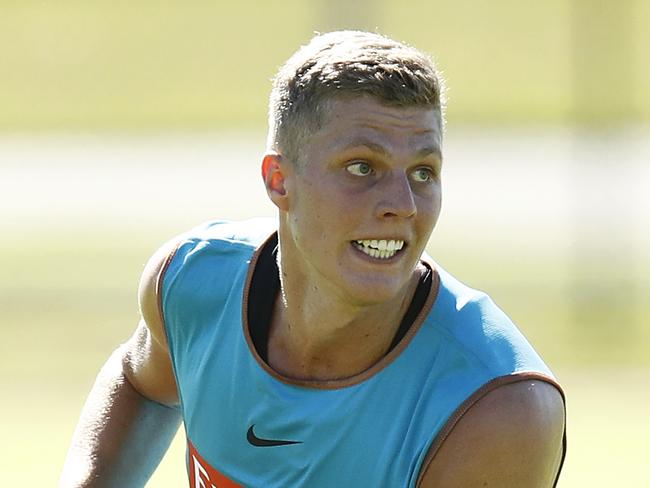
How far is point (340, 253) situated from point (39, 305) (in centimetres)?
786

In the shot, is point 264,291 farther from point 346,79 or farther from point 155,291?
point 346,79

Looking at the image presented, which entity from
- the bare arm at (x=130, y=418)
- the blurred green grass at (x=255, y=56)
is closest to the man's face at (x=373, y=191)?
the bare arm at (x=130, y=418)

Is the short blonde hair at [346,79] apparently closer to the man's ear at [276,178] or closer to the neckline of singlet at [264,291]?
the man's ear at [276,178]

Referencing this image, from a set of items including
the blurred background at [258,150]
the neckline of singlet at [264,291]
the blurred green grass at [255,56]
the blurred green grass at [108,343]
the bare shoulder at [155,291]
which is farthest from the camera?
the blurred green grass at [255,56]

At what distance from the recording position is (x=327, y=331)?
3256 mm

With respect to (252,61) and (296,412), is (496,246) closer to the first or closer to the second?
(252,61)

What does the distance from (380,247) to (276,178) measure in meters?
0.38

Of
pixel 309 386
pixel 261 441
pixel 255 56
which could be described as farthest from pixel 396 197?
pixel 255 56

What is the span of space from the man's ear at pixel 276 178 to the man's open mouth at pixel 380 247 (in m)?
→ 0.27

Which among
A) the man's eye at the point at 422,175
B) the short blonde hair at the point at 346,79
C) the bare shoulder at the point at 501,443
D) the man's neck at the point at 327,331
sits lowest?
the bare shoulder at the point at 501,443

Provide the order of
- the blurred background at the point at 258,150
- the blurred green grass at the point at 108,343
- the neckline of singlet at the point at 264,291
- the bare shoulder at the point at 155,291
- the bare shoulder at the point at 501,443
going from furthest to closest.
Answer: the blurred background at the point at 258,150 → the blurred green grass at the point at 108,343 → the bare shoulder at the point at 155,291 → the neckline of singlet at the point at 264,291 → the bare shoulder at the point at 501,443

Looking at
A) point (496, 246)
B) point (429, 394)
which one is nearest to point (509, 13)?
point (496, 246)

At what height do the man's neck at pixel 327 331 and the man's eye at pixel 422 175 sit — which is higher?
the man's eye at pixel 422 175

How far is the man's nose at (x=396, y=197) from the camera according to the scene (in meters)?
2.96
